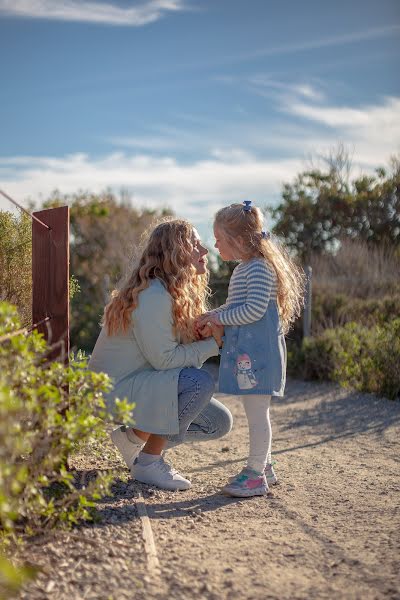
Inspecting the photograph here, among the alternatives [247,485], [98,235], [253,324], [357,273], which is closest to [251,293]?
[253,324]

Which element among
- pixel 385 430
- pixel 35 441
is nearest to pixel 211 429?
pixel 35 441

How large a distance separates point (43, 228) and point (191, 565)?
6.26 feet

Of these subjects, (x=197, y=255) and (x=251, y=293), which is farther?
(x=197, y=255)

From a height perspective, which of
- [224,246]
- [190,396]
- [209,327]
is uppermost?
[224,246]

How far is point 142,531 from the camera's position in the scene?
321 cm

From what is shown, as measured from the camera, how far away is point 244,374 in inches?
151

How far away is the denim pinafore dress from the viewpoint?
12.5ft

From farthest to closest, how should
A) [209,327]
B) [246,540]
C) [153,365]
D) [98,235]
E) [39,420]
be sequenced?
[98,235] < [209,327] < [153,365] < [246,540] < [39,420]

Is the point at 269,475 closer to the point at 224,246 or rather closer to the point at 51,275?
the point at 224,246

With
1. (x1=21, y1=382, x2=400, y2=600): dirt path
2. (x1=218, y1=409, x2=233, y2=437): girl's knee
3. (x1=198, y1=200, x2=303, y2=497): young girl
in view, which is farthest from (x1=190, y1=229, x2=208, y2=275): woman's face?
(x1=21, y1=382, x2=400, y2=600): dirt path

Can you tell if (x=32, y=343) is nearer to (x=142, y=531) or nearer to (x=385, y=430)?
(x=142, y=531)

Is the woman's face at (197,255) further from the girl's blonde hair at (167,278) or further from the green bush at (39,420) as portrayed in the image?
the green bush at (39,420)

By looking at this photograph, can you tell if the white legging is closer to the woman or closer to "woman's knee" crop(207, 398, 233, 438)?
the woman

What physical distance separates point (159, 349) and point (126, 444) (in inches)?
24.4
